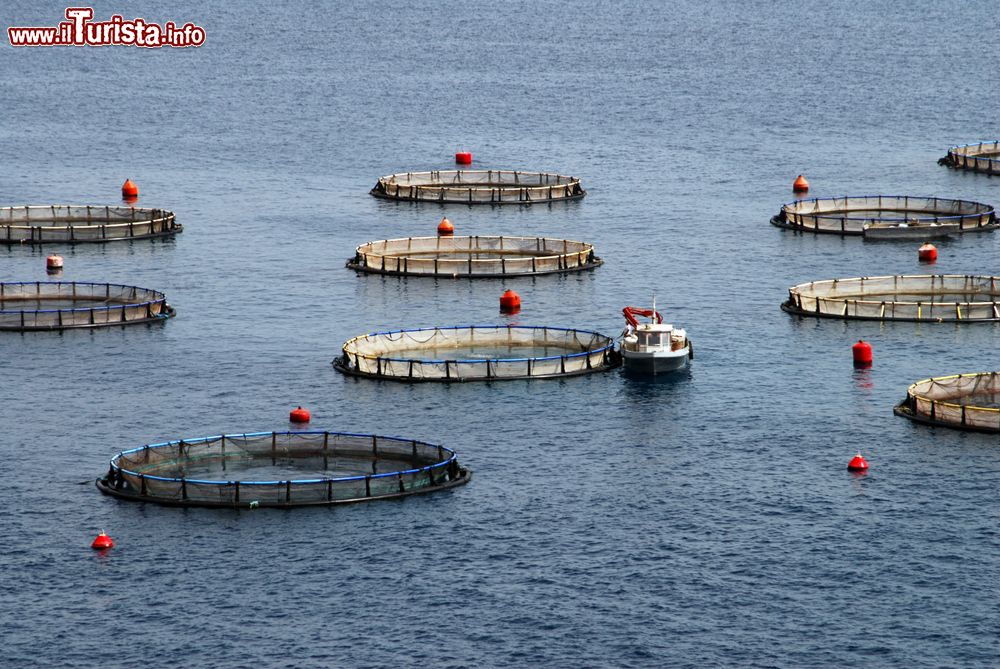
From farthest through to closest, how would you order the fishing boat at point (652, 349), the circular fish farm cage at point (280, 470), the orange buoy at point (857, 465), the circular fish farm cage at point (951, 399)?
the fishing boat at point (652, 349)
the circular fish farm cage at point (951, 399)
the orange buoy at point (857, 465)
the circular fish farm cage at point (280, 470)

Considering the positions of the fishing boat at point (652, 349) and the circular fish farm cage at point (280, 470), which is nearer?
the circular fish farm cage at point (280, 470)

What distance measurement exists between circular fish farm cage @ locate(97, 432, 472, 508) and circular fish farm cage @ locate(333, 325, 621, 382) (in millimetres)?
23355

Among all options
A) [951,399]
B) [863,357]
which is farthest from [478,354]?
[951,399]

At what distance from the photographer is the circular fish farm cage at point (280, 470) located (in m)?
151

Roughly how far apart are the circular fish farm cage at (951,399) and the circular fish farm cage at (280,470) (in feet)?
140

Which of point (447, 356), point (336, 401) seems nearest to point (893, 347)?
point (447, 356)

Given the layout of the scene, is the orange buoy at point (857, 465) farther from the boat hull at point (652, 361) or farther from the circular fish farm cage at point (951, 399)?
the boat hull at point (652, 361)

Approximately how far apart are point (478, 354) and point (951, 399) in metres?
47.2

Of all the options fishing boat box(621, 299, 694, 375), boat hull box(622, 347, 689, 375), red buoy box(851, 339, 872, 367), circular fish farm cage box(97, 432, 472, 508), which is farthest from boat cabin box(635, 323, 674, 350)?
circular fish farm cage box(97, 432, 472, 508)

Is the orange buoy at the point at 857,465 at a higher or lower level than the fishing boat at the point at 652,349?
lower

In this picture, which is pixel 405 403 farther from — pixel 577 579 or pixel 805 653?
pixel 805 653

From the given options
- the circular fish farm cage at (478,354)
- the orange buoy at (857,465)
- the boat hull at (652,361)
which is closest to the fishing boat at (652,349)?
the boat hull at (652,361)

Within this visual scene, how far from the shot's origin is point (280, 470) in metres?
163

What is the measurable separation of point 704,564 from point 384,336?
208ft
